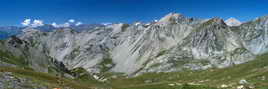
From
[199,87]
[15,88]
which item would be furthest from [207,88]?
[15,88]

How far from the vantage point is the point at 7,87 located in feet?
109

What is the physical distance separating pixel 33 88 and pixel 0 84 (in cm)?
675

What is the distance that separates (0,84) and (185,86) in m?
19.0

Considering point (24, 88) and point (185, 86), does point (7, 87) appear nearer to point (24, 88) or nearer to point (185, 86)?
point (24, 88)

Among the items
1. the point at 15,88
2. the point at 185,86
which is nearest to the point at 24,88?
the point at 15,88

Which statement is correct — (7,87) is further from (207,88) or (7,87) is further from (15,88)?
(207,88)

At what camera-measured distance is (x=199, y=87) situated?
1326 inches

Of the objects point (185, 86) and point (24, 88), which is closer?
point (185, 86)

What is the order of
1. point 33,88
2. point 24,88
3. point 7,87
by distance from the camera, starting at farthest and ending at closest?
point 33,88 → point 24,88 → point 7,87

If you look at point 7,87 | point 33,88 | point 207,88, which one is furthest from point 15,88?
point 207,88

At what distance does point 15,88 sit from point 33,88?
19.9ft

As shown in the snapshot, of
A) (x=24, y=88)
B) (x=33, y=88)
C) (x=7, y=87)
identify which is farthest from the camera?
(x=33, y=88)

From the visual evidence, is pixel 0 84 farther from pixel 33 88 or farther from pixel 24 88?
pixel 33 88

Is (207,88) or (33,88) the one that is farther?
(33,88)
